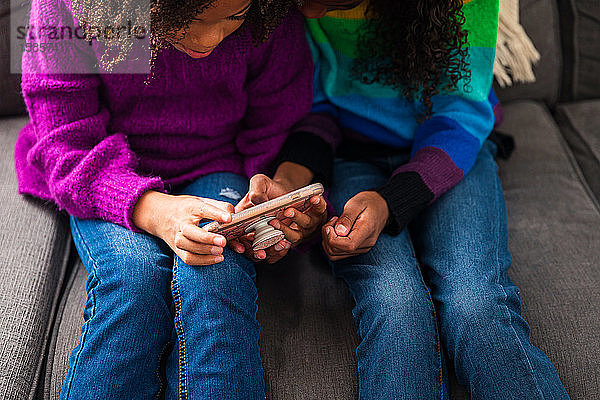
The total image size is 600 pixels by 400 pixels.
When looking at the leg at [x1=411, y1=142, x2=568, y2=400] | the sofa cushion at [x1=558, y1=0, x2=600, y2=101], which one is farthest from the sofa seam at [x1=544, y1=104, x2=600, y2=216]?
the leg at [x1=411, y1=142, x2=568, y2=400]

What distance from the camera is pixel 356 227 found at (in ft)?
3.07

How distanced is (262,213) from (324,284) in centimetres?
25

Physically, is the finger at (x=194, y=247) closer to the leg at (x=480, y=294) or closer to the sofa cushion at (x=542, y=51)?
the leg at (x=480, y=294)

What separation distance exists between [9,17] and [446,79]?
96cm

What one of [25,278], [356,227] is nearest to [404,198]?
[356,227]

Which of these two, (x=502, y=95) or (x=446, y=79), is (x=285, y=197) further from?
(x=502, y=95)

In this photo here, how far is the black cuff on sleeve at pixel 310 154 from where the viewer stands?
3.54ft

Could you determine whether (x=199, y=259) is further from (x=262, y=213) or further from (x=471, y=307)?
(x=471, y=307)

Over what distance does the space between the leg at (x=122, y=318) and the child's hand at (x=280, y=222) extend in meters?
0.14

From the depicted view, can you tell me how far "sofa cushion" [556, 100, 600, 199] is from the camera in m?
1.27

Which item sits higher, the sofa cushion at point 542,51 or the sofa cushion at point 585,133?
the sofa cushion at point 542,51

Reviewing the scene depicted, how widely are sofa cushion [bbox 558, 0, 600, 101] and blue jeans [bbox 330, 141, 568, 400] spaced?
60 centimetres

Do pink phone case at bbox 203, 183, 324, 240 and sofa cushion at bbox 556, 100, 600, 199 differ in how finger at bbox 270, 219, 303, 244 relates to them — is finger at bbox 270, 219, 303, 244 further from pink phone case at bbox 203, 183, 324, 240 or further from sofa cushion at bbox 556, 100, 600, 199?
sofa cushion at bbox 556, 100, 600, 199

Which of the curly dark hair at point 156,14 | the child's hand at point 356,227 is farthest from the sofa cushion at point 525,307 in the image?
the curly dark hair at point 156,14
